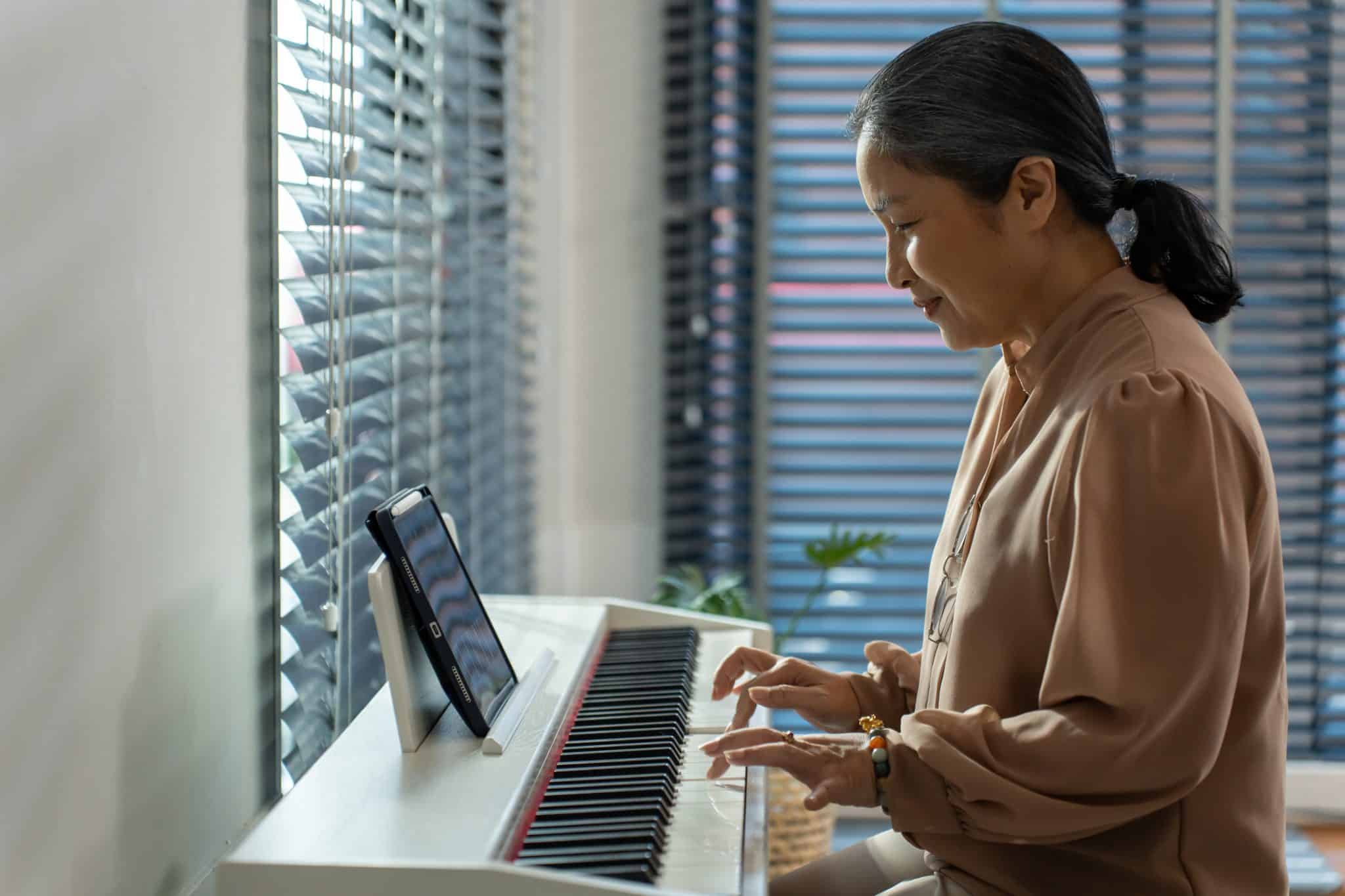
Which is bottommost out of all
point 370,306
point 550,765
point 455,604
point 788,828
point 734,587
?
point 788,828

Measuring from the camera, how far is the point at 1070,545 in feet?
3.84

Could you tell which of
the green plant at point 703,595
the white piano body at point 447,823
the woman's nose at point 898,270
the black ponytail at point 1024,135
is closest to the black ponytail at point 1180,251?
the black ponytail at point 1024,135

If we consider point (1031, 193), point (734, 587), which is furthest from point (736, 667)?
point (734, 587)

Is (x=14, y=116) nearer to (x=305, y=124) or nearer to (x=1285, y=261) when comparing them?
(x=305, y=124)

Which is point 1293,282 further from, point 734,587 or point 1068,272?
point 1068,272

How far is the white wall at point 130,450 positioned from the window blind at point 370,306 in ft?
0.17

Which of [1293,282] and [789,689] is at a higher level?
[1293,282]

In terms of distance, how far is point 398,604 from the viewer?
1294mm

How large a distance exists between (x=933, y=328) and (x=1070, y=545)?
220 cm

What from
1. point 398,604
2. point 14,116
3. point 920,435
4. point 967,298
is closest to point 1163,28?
point 920,435

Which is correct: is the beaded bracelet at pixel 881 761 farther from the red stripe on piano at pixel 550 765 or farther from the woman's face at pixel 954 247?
the woman's face at pixel 954 247

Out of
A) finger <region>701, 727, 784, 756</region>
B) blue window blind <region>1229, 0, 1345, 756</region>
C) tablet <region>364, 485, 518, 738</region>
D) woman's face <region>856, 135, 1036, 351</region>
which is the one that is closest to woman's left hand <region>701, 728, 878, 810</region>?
finger <region>701, 727, 784, 756</region>

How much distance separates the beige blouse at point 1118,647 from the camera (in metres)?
1.13

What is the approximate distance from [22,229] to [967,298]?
0.85 meters
